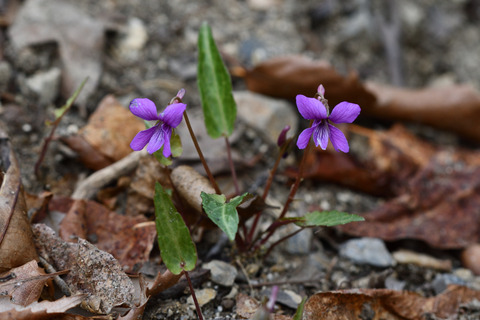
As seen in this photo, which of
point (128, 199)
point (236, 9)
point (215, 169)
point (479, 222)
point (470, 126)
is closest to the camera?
point (128, 199)

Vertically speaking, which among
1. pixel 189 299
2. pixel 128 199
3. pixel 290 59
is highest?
pixel 290 59

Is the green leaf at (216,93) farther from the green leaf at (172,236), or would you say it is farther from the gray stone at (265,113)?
the gray stone at (265,113)

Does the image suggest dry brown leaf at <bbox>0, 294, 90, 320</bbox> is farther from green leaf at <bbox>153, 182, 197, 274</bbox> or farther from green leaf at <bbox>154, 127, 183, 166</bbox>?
green leaf at <bbox>154, 127, 183, 166</bbox>

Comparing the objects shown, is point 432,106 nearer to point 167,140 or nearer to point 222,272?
point 222,272

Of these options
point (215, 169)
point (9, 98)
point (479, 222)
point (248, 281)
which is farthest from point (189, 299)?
point (479, 222)

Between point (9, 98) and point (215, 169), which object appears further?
point (9, 98)

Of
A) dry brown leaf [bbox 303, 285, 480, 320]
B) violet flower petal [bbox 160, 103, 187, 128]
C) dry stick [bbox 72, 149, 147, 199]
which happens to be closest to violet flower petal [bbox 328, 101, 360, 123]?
violet flower petal [bbox 160, 103, 187, 128]

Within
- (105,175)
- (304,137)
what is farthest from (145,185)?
(304,137)

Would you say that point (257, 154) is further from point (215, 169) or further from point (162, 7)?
point (162, 7)
